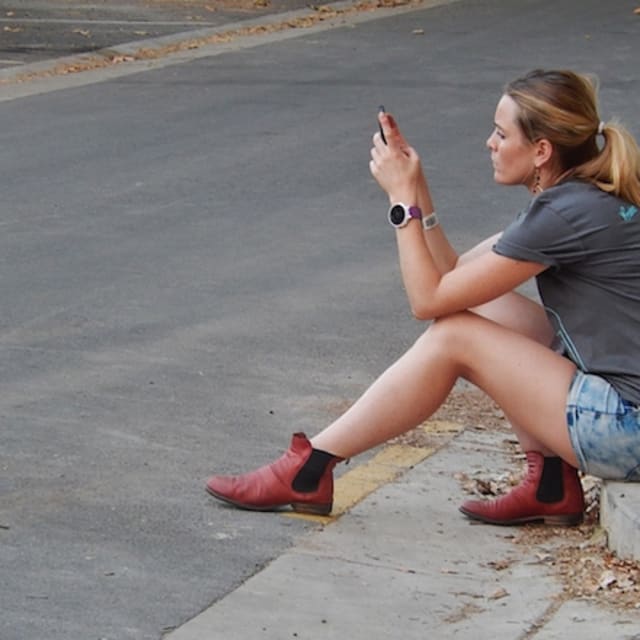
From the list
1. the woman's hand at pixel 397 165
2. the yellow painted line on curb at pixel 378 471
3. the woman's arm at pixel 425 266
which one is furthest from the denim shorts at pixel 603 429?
the yellow painted line on curb at pixel 378 471

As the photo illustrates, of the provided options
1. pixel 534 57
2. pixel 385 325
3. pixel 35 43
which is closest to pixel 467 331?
pixel 385 325

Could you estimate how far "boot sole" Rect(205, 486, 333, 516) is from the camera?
5.15m

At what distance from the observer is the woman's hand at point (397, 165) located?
4980 millimetres

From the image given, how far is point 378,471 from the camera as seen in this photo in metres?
5.61

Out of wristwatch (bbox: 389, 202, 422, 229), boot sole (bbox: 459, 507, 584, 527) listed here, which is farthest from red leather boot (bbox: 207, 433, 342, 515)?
wristwatch (bbox: 389, 202, 422, 229)

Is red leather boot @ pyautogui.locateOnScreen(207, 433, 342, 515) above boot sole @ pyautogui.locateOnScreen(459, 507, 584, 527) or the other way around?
above

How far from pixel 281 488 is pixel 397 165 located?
0.97 meters

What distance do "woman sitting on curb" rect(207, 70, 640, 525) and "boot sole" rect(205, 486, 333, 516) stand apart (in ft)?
0.89

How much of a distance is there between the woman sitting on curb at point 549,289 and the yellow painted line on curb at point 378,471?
1.07ft

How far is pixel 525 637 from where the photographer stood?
4242mm

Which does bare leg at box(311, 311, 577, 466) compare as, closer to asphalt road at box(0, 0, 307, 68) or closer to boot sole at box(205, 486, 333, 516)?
boot sole at box(205, 486, 333, 516)

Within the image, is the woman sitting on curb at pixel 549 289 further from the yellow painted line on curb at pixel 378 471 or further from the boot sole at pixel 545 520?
the yellow painted line on curb at pixel 378 471

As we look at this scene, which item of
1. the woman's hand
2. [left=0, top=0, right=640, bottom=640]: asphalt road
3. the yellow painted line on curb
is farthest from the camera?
the yellow painted line on curb

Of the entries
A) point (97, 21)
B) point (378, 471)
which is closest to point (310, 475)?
point (378, 471)
